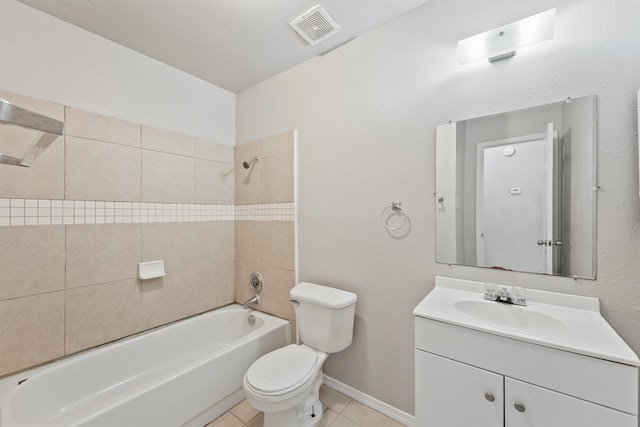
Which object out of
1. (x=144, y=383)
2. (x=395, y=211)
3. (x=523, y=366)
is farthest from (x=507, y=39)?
(x=144, y=383)

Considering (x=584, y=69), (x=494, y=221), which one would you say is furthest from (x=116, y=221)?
(x=584, y=69)

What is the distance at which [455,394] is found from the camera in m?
1.06

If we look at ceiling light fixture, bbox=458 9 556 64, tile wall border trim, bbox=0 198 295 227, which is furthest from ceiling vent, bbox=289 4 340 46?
tile wall border trim, bbox=0 198 295 227

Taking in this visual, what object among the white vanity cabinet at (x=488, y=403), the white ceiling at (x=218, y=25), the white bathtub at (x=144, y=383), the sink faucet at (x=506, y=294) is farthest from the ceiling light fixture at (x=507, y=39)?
the white bathtub at (x=144, y=383)

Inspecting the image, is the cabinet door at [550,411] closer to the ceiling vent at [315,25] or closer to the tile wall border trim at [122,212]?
the tile wall border trim at [122,212]

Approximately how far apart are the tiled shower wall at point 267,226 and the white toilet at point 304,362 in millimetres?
346

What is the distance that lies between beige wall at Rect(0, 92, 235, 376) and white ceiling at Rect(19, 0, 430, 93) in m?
0.56

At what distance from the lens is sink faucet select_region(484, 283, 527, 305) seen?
47.3 inches

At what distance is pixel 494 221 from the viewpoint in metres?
1.35

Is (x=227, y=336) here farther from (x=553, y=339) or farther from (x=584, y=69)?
(x=584, y=69)

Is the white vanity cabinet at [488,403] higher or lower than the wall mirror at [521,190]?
lower

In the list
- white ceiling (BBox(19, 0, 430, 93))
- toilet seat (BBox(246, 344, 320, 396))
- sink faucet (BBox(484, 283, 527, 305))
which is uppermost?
white ceiling (BBox(19, 0, 430, 93))

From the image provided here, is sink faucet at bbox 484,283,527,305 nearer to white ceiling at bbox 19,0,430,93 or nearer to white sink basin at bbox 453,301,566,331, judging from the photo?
white sink basin at bbox 453,301,566,331

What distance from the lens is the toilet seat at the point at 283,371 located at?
4.37 ft
